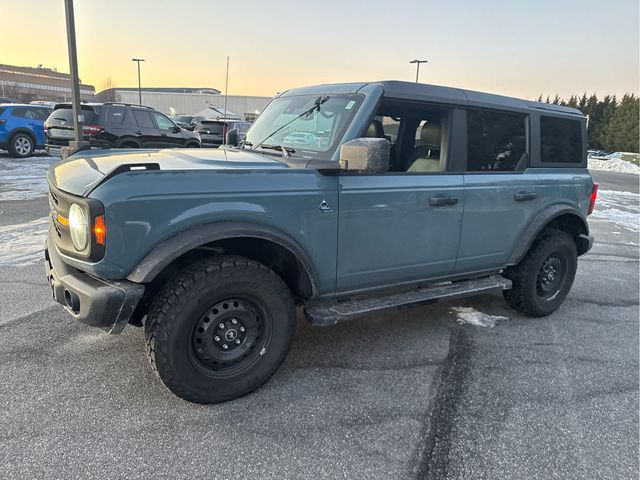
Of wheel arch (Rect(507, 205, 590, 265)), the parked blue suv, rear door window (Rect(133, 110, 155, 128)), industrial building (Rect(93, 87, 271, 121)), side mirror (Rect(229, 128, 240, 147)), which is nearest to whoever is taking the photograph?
wheel arch (Rect(507, 205, 590, 265))

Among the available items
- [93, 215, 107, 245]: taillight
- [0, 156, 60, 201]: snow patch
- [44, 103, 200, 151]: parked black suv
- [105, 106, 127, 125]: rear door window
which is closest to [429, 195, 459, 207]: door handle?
[93, 215, 107, 245]: taillight

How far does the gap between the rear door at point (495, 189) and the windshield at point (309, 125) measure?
1.07 m

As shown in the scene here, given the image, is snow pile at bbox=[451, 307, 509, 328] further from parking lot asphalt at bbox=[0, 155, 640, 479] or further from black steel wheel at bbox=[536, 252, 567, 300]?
black steel wheel at bbox=[536, 252, 567, 300]

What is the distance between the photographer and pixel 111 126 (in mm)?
12516

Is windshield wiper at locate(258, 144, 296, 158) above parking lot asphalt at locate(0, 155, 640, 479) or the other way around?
above

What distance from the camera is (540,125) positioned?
416 cm

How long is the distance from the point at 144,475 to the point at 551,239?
3.80m

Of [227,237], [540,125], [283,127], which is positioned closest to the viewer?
[227,237]

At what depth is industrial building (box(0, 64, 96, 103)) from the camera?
79188 mm

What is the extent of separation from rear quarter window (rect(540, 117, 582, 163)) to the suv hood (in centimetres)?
256

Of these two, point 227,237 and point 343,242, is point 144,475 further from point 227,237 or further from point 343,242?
point 343,242

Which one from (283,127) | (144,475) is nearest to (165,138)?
(283,127)

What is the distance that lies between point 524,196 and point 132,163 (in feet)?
10.2

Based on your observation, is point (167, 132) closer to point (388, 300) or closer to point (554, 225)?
point (554, 225)
